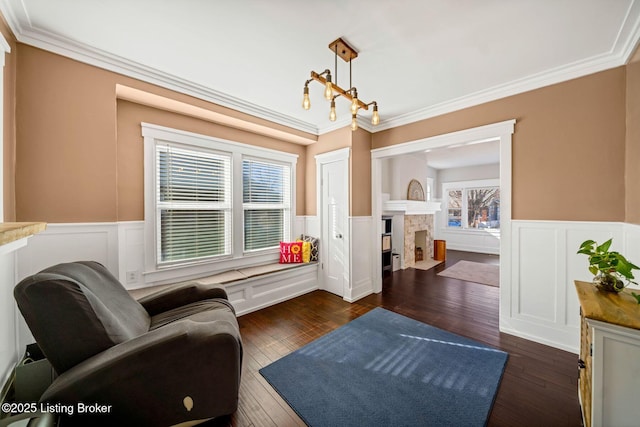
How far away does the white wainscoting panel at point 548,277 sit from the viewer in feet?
7.13

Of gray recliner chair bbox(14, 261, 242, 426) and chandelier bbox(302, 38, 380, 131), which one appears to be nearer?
gray recliner chair bbox(14, 261, 242, 426)

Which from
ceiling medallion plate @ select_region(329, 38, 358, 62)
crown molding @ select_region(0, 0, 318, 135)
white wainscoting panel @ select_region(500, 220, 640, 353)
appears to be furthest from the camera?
white wainscoting panel @ select_region(500, 220, 640, 353)

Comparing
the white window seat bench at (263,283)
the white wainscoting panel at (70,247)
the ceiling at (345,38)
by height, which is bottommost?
the white window seat bench at (263,283)

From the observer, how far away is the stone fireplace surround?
542cm

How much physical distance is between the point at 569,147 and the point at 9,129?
4.56 m

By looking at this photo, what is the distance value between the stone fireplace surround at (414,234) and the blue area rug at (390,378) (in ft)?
9.81

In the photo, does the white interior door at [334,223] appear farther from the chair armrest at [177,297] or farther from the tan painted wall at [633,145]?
the tan painted wall at [633,145]

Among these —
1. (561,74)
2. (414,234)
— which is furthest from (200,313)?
(414,234)

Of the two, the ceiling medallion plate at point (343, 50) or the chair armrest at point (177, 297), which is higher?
the ceiling medallion plate at point (343, 50)

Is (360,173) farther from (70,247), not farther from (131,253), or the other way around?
(70,247)

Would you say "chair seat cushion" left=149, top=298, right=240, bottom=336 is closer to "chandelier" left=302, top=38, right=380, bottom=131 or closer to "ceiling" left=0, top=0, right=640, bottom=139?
"chandelier" left=302, top=38, right=380, bottom=131

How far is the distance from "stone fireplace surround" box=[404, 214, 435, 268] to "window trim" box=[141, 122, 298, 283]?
9.34ft

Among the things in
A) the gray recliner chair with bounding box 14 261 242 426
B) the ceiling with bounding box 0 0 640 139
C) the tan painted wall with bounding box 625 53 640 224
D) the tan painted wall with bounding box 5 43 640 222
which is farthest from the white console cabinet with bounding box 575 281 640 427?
the ceiling with bounding box 0 0 640 139

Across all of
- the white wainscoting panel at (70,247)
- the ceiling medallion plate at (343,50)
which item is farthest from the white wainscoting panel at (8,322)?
the ceiling medallion plate at (343,50)
